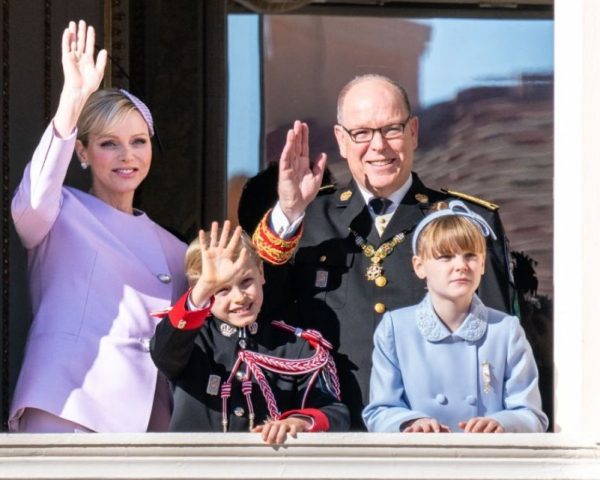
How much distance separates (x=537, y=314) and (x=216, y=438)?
1253mm

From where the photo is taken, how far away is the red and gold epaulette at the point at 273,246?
23.7ft

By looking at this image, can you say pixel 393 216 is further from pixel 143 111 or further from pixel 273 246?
pixel 143 111

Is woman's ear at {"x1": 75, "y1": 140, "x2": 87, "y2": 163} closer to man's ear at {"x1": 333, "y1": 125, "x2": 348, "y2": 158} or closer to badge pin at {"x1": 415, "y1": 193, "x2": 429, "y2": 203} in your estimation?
man's ear at {"x1": 333, "y1": 125, "x2": 348, "y2": 158}

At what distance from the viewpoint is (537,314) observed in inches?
303

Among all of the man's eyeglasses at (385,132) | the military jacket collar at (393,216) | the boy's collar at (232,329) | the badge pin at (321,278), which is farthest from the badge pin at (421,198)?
the boy's collar at (232,329)

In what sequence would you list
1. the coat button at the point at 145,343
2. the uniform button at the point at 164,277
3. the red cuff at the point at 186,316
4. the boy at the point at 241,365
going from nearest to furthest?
1. the red cuff at the point at 186,316
2. the boy at the point at 241,365
3. the coat button at the point at 145,343
4. the uniform button at the point at 164,277

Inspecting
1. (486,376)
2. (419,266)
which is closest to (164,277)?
(419,266)

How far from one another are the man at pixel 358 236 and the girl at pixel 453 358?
113 millimetres

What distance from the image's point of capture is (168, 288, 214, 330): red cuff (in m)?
6.95

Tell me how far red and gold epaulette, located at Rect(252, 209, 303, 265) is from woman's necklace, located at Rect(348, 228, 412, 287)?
22cm

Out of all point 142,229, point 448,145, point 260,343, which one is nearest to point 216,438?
point 260,343

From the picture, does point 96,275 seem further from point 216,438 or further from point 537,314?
point 537,314

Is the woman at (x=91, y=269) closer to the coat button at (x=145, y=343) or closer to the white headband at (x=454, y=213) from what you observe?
the coat button at (x=145, y=343)

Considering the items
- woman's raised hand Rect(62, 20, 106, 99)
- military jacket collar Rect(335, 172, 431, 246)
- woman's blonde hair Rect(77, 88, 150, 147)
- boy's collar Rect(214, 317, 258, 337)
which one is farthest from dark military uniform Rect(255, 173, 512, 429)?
woman's raised hand Rect(62, 20, 106, 99)
